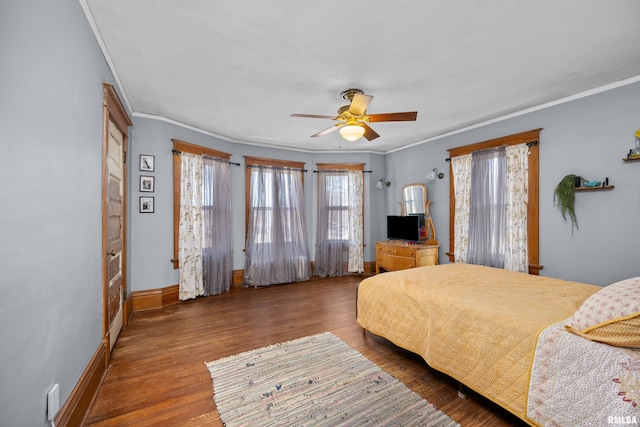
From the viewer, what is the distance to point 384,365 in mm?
2375

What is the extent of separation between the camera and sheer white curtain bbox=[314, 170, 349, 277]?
568cm

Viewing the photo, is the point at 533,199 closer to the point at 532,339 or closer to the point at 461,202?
the point at 461,202

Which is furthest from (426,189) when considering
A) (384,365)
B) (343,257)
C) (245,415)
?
(245,415)

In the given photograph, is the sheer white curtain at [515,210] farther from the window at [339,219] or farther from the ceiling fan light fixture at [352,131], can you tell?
the window at [339,219]

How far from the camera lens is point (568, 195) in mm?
3107

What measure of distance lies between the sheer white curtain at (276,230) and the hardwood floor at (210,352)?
2.01ft

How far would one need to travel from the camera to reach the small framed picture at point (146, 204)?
3.73 meters

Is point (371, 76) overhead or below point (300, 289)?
overhead

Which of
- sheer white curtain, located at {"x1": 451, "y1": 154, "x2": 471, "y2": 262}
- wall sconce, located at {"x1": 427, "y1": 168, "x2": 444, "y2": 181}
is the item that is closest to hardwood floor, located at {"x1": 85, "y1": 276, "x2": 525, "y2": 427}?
sheer white curtain, located at {"x1": 451, "y1": 154, "x2": 471, "y2": 262}

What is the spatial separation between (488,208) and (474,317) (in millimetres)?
2591

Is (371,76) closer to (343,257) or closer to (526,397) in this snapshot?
(526,397)

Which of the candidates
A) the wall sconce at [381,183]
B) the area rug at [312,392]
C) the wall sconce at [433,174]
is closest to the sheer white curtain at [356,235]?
the wall sconce at [381,183]

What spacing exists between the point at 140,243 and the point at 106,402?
2208 mm

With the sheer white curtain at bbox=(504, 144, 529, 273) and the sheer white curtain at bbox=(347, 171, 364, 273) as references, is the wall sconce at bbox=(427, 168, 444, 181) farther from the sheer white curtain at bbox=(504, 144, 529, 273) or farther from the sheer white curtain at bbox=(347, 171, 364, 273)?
the sheer white curtain at bbox=(347, 171, 364, 273)
